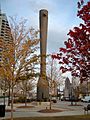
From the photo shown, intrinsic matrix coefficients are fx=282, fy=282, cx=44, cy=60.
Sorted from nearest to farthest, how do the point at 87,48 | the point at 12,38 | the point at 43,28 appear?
the point at 87,48 < the point at 12,38 < the point at 43,28

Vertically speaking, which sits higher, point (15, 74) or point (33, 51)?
point (33, 51)

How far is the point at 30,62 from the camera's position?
70.5 feet

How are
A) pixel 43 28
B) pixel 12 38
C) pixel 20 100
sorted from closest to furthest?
pixel 12 38 → pixel 43 28 → pixel 20 100

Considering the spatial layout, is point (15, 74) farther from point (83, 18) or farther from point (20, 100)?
point (20, 100)

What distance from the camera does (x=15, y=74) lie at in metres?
21.4

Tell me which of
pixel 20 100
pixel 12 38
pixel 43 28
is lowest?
pixel 20 100

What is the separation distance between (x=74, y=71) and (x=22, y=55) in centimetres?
739

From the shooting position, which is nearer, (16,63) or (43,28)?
(16,63)

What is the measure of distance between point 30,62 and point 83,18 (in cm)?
886

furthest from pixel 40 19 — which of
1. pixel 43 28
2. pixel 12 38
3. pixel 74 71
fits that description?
pixel 74 71

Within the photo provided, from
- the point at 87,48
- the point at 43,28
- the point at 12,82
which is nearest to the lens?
the point at 87,48

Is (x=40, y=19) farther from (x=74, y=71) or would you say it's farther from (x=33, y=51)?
(x=74, y=71)

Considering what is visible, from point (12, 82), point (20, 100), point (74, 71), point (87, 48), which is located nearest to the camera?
point (87, 48)

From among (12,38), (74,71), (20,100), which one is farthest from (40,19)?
(74,71)
